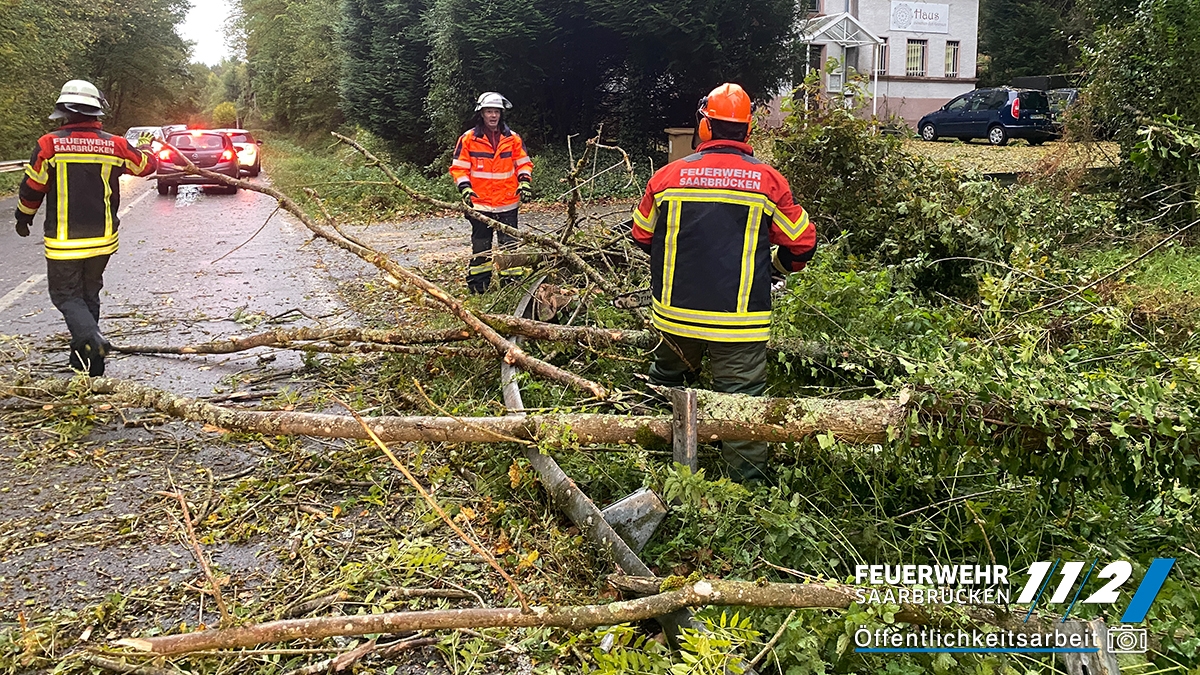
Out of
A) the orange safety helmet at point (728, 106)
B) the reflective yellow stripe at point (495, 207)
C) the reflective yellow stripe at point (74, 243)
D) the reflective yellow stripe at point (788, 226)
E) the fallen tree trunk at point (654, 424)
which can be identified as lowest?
the fallen tree trunk at point (654, 424)

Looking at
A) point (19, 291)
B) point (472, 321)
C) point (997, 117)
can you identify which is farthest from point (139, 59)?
point (472, 321)

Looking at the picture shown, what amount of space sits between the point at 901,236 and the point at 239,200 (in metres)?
16.7

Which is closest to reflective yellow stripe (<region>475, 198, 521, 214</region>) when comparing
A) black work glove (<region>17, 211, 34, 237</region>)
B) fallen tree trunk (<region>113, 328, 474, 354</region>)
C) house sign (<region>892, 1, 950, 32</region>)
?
fallen tree trunk (<region>113, 328, 474, 354</region>)

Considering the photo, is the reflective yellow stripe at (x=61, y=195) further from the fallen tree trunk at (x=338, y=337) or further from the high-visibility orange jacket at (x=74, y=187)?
the fallen tree trunk at (x=338, y=337)

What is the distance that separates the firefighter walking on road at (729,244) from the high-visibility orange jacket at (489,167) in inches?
156

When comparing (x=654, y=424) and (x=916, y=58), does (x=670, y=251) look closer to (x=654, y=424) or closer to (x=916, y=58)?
(x=654, y=424)

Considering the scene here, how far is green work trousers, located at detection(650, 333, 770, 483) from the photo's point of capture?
401cm

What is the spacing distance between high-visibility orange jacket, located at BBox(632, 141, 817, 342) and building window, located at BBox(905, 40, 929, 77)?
1187 inches

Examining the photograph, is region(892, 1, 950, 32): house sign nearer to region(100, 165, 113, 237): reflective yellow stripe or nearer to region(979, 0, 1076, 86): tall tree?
region(979, 0, 1076, 86): tall tree

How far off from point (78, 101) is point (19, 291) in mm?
4177

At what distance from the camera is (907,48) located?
30844mm

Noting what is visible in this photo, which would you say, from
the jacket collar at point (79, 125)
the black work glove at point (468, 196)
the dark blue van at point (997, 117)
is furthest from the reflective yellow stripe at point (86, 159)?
the dark blue van at point (997, 117)

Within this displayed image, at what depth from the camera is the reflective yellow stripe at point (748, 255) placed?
4.06 meters

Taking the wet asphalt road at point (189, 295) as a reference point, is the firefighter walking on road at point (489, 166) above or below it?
above
